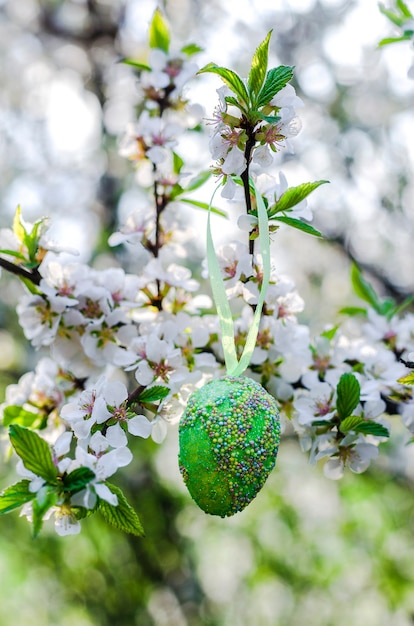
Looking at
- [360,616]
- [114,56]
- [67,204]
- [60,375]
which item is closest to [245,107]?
[60,375]

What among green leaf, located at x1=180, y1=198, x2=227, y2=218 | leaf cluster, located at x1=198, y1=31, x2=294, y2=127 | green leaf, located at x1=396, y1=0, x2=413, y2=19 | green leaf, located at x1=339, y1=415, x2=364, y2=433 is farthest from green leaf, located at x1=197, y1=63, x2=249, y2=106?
green leaf, located at x1=396, y1=0, x2=413, y2=19

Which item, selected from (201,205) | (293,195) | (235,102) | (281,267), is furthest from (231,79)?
(281,267)

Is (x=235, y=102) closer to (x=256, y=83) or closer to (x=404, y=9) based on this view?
(x=256, y=83)

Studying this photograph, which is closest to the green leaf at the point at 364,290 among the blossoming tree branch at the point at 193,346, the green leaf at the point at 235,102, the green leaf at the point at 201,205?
the blossoming tree branch at the point at 193,346

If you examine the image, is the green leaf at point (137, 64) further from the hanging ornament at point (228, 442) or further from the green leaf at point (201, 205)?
the hanging ornament at point (228, 442)

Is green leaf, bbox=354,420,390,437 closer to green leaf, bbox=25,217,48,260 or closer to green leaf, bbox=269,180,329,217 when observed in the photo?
green leaf, bbox=269,180,329,217
